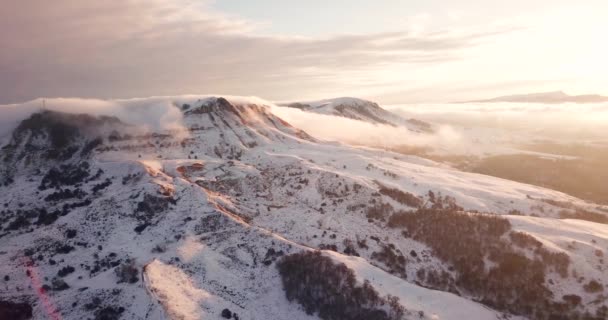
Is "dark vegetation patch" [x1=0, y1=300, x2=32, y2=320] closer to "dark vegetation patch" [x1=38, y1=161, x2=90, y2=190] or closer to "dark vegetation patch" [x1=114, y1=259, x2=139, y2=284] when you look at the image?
"dark vegetation patch" [x1=114, y1=259, x2=139, y2=284]

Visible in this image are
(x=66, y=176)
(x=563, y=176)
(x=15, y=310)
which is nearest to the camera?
(x=15, y=310)

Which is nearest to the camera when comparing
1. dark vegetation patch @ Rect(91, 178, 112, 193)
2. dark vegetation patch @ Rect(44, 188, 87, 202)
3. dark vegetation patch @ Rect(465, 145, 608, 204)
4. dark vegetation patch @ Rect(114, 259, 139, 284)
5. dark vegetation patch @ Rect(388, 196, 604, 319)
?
dark vegetation patch @ Rect(114, 259, 139, 284)

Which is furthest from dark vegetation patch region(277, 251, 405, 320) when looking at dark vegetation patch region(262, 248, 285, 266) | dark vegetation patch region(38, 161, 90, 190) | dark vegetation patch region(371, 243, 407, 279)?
dark vegetation patch region(38, 161, 90, 190)

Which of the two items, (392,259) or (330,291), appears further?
(392,259)

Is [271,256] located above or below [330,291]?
above

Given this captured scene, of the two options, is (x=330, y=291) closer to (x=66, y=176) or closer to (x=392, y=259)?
(x=392, y=259)

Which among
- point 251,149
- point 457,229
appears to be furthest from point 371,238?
point 251,149

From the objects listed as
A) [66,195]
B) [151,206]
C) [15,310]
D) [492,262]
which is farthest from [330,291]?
[66,195]

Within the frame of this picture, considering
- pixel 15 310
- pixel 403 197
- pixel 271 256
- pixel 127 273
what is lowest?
pixel 15 310
